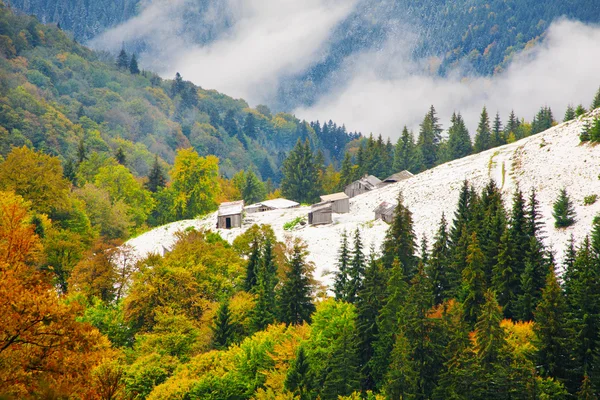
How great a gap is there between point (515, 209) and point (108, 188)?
240 ft

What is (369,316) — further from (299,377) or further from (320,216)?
(320,216)

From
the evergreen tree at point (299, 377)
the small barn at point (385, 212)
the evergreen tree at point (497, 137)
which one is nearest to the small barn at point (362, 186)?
the small barn at point (385, 212)

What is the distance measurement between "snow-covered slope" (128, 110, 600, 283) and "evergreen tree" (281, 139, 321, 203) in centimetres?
2660

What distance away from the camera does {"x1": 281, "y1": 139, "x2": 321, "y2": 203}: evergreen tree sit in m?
121

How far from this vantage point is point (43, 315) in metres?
16.5

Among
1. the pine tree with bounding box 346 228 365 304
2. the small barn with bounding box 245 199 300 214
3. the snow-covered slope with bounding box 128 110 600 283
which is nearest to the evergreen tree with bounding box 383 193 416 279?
the pine tree with bounding box 346 228 365 304

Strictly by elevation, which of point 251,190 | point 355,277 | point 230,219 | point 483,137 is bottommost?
point 355,277

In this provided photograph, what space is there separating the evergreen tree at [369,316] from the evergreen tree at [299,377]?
5.40 metres

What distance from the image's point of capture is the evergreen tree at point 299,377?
1449 inches

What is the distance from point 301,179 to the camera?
121688 millimetres

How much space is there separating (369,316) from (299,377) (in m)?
8.33

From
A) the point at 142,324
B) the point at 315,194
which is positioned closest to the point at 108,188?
the point at 315,194

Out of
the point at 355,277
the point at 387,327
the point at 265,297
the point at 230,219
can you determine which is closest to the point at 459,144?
the point at 230,219

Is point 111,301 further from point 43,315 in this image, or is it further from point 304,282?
point 43,315
